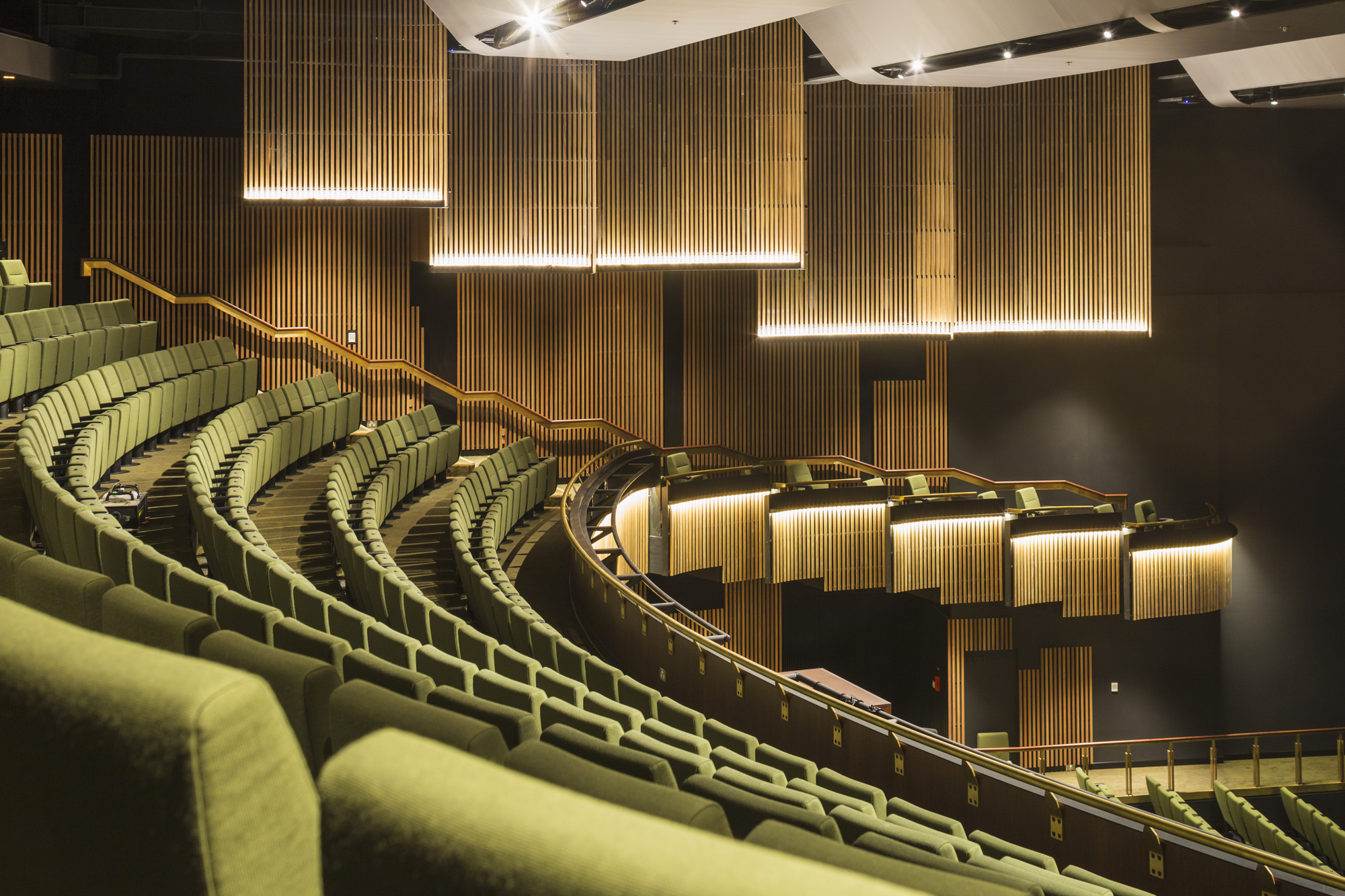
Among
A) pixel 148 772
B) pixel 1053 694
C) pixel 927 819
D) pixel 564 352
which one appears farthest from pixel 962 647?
pixel 148 772

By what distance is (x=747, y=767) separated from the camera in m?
2.07

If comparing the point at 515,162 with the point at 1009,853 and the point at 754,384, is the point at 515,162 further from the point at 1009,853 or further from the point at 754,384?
the point at 1009,853

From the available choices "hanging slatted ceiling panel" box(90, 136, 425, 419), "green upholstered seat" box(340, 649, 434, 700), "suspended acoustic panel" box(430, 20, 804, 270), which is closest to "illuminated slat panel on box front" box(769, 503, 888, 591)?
"suspended acoustic panel" box(430, 20, 804, 270)

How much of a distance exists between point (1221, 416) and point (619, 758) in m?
7.08

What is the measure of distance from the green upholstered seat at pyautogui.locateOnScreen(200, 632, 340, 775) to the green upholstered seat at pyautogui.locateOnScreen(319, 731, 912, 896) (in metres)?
0.54

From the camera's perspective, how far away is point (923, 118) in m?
6.66

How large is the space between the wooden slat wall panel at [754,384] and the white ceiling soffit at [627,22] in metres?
1.90

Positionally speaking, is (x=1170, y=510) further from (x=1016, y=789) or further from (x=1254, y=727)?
(x=1016, y=789)

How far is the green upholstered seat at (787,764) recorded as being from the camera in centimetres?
225

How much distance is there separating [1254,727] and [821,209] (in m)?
4.27

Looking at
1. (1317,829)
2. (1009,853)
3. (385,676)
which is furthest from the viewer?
(1317,829)

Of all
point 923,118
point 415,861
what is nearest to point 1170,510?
point 923,118

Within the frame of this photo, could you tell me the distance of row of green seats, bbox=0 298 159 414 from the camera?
4.09 metres

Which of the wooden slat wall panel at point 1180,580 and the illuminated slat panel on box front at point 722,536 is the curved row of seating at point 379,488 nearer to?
the illuminated slat panel on box front at point 722,536
